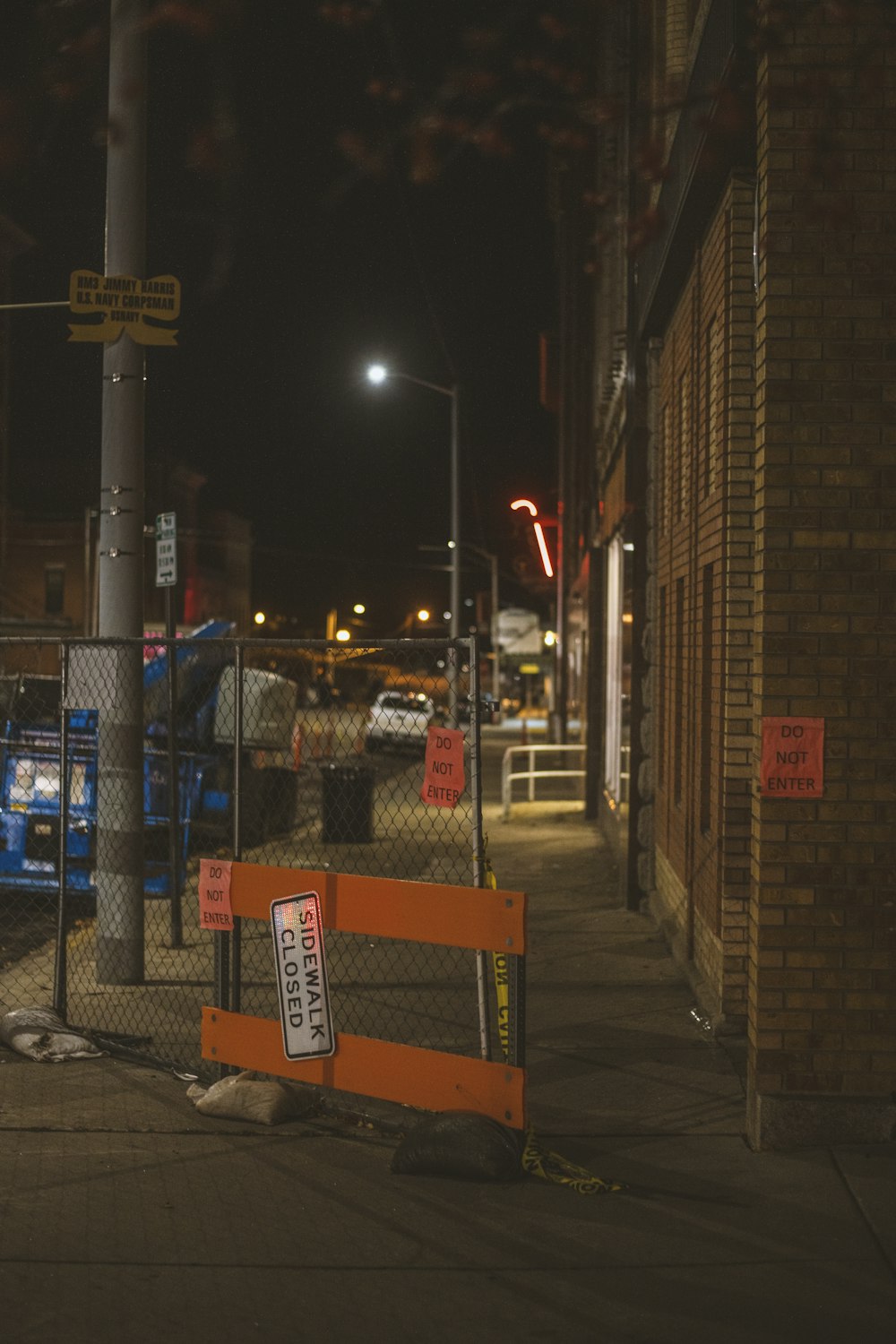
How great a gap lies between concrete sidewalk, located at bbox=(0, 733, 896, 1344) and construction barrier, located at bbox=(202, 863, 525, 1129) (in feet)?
0.90

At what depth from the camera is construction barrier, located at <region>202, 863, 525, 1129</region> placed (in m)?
6.12

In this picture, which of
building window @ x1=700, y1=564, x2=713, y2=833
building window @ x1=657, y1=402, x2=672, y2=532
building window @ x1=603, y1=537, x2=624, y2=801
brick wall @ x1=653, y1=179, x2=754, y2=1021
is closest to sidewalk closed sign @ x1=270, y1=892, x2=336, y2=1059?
brick wall @ x1=653, y1=179, x2=754, y2=1021

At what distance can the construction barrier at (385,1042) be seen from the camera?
6.12 meters

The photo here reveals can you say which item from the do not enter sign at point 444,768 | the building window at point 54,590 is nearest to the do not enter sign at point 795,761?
the do not enter sign at point 444,768

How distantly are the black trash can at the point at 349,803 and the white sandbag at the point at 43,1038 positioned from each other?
8012mm

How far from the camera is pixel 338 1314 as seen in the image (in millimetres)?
4676

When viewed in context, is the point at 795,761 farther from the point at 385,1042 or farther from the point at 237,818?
the point at 237,818

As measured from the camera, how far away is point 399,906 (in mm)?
6445

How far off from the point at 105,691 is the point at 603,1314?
5887 millimetres

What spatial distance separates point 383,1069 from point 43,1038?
2185 millimetres

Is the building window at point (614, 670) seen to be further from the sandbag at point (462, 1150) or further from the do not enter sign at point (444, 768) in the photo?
the sandbag at point (462, 1150)

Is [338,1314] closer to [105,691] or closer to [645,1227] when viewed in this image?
[645,1227]

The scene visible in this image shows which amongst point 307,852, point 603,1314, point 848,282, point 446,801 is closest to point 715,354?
point 848,282

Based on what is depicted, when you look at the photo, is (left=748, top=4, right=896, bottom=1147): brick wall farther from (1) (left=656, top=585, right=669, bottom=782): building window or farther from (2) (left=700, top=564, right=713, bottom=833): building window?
(1) (left=656, top=585, right=669, bottom=782): building window
